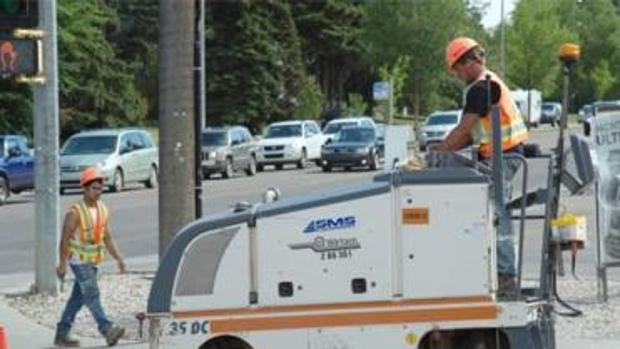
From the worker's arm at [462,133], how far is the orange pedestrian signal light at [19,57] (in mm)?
7467

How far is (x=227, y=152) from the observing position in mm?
43781

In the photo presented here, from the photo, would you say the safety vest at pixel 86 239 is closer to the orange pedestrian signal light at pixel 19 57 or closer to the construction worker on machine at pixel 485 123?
the orange pedestrian signal light at pixel 19 57

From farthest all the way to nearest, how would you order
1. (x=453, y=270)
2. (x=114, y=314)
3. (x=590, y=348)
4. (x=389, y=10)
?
(x=389, y=10) < (x=114, y=314) < (x=590, y=348) < (x=453, y=270)

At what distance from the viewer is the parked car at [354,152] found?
4397 cm

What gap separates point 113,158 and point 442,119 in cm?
2225

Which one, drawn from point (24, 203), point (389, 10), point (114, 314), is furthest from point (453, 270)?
point (389, 10)

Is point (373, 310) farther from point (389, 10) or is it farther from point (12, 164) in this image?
point (389, 10)

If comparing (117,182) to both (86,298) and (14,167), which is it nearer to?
(14,167)

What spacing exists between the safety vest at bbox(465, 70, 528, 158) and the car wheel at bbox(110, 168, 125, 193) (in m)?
29.2

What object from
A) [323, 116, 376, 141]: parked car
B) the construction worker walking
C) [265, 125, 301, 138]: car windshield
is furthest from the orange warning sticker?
[265, 125, 301, 138]: car windshield

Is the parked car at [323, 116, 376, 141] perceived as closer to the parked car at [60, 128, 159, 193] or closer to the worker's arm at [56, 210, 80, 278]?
the parked car at [60, 128, 159, 193]

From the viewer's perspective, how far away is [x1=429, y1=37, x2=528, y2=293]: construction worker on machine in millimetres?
7609

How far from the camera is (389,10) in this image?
79250 mm

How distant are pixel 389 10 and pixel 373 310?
72864 millimetres
